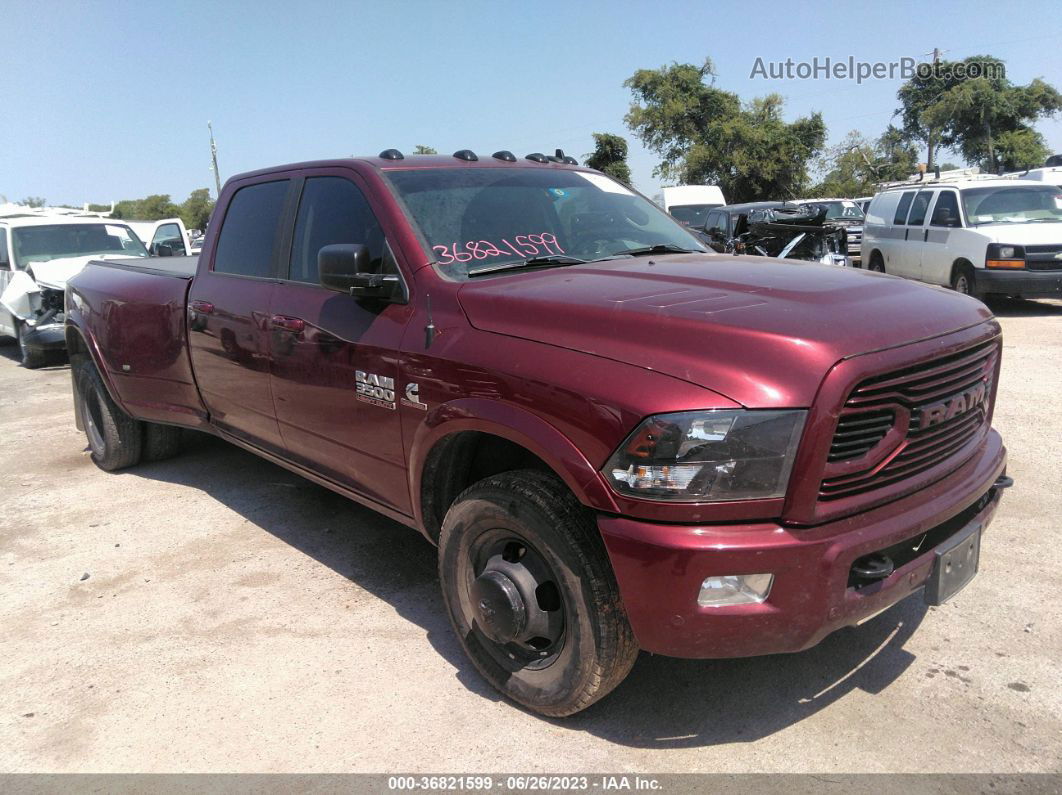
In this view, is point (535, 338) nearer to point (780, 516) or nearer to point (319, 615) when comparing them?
point (780, 516)

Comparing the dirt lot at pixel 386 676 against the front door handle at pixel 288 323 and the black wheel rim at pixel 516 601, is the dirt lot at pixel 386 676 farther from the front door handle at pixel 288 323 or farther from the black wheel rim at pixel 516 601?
the front door handle at pixel 288 323

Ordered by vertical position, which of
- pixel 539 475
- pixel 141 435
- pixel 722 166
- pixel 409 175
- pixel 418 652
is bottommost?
pixel 418 652

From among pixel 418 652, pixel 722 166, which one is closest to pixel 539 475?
pixel 418 652

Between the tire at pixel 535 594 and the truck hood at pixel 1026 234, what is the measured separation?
10552mm

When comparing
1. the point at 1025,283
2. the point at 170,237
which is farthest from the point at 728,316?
the point at 170,237

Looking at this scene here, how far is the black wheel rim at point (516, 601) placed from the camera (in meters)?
2.71

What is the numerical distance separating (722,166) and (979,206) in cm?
2902

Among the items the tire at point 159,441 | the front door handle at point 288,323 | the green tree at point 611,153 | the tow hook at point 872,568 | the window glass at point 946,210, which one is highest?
the green tree at point 611,153

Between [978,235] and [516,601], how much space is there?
35.5 feet

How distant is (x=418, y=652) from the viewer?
3318mm

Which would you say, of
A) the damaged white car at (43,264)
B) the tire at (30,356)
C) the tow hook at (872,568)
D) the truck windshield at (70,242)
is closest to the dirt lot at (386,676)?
the tow hook at (872,568)

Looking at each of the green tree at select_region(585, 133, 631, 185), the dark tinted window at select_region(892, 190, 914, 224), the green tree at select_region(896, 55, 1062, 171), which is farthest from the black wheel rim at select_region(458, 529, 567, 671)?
the green tree at select_region(896, 55, 1062, 171)

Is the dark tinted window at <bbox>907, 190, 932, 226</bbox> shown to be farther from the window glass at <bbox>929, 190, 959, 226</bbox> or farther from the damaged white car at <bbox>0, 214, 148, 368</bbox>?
the damaged white car at <bbox>0, 214, 148, 368</bbox>

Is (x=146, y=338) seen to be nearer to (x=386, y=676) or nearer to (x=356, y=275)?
(x=356, y=275)
